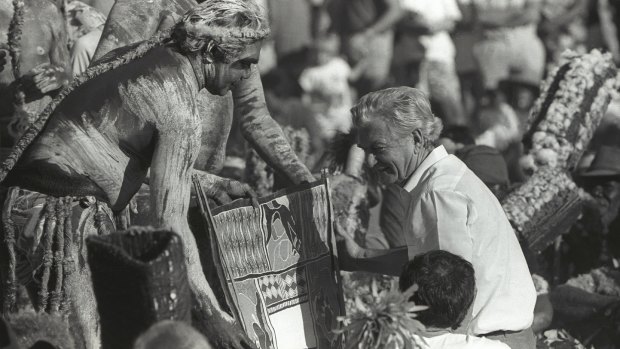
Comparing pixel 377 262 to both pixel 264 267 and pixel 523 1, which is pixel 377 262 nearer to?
pixel 264 267

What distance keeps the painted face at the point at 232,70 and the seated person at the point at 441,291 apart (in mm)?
1149

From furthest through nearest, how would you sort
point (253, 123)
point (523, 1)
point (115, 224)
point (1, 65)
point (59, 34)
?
point (523, 1) → point (59, 34) → point (1, 65) → point (253, 123) → point (115, 224)

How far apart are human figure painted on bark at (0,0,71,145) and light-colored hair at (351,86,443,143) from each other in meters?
2.42

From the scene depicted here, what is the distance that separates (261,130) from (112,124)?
147 centimetres

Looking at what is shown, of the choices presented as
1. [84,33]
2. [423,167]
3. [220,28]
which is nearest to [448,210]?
[423,167]

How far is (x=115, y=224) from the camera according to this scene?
17.6ft

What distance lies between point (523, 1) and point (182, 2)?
7.31 metres

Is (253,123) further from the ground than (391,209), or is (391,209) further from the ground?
(253,123)

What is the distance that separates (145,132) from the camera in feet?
16.1

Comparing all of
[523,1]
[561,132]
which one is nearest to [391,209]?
[561,132]

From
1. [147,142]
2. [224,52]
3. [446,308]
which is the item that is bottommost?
[446,308]

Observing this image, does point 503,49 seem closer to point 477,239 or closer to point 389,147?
point 389,147

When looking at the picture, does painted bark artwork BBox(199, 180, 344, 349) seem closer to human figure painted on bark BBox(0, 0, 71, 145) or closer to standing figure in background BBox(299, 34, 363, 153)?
human figure painted on bark BBox(0, 0, 71, 145)

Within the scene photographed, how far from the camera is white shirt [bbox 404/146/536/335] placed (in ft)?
16.5
